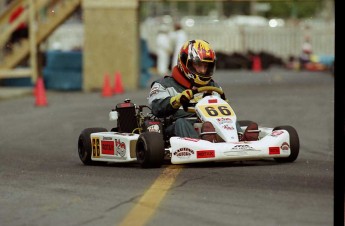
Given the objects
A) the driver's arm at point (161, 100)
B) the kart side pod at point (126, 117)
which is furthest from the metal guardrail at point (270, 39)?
the driver's arm at point (161, 100)

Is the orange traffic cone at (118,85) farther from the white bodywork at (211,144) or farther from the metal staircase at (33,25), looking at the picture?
the white bodywork at (211,144)

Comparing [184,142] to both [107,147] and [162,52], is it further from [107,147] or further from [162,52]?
[162,52]

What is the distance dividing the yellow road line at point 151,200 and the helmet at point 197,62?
1522 millimetres

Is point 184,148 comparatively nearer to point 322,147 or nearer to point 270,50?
point 322,147

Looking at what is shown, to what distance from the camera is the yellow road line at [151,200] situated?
7532mm

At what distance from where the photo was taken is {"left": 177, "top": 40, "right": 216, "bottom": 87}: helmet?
12.2 meters

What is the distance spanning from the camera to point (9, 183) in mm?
10180

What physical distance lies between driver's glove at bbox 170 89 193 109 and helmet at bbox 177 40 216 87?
0.59 meters

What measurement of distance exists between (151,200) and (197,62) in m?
3.83

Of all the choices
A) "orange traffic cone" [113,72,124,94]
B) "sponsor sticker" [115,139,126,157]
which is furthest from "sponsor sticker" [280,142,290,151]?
"orange traffic cone" [113,72,124,94]

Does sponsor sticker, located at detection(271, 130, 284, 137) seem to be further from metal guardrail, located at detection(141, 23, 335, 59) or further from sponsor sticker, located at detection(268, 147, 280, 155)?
metal guardrail, located at detection(141, 23, 335, 59)

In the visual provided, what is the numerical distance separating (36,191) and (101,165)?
2.98 m

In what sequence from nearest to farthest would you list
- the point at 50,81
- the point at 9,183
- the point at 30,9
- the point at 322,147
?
the point at 9,183 → the point at 322,147 → the point at 30,9 → the point at 50,81
